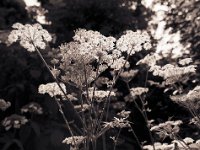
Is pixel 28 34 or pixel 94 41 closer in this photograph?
pixel 94 41

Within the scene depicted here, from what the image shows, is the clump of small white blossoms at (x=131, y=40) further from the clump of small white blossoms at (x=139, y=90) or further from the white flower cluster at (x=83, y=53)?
the clump of small white blossoms at (x=139, y=90)

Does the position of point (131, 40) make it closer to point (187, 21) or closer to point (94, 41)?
point (94, 41)

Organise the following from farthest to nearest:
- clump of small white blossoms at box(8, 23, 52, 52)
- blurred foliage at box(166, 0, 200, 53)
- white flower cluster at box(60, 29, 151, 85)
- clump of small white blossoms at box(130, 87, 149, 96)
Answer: blurred foliage at box(166, 0, 200, 53)
clump of small white blossoms at box(130, 87, 149, 96)
clump of small white blossoms at box(8, 23, 52, 52)
white flower cluster at box(60, 29, 151, 85)

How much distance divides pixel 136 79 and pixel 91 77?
6.59 meters

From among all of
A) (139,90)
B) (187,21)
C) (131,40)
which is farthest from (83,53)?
(187,21)

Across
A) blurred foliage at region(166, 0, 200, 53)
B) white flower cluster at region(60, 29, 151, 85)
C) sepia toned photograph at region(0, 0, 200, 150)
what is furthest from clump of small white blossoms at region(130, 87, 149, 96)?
blurred foliage at region(166, 0, 200, 53)

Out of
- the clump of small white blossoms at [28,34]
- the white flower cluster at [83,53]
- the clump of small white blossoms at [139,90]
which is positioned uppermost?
the clump of small white blossoms at [28,34]

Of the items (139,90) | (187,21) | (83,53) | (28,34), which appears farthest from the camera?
(187,21)

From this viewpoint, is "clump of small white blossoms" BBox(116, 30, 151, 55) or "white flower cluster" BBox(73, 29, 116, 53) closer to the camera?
"white flower cluster" BBox(73, 29, 116, 53)

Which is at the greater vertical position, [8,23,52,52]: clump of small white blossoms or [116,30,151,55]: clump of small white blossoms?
[8,23,52,52]: clump of small white blossoms

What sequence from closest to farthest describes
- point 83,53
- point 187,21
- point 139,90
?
point 83,53 → point 139,90 → point 187,21

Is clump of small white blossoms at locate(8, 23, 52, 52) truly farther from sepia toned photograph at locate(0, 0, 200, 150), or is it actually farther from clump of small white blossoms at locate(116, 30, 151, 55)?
clump of small white blossoms at locate(116, 30, 151, 55)

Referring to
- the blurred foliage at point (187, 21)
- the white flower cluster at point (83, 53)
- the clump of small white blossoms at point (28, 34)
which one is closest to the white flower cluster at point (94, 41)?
the white flower cluster at point (83, 53)

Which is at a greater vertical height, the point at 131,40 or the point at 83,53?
the point at 131,40
